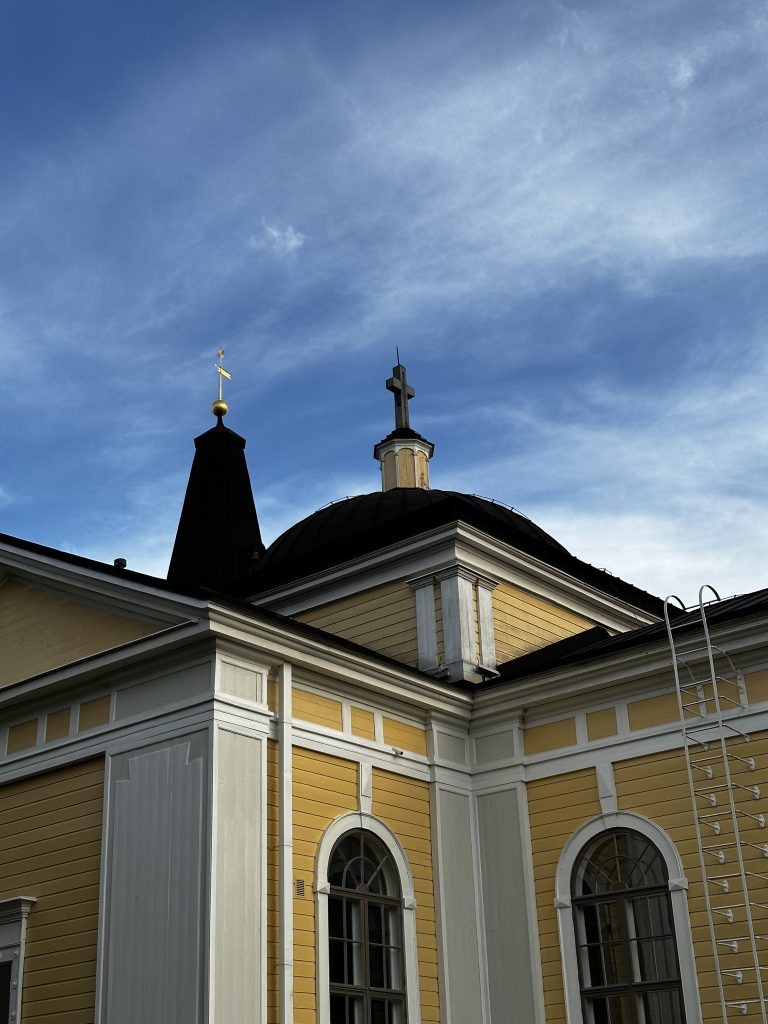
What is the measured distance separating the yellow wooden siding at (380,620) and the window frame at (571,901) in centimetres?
387

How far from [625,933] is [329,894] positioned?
3254mm

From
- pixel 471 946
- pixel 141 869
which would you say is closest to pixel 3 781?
pixel 141 869

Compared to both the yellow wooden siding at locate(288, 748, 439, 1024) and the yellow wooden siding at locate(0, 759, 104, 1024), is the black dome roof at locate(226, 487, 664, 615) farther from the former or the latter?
the yellow wooden siding at locate(0, 759, 104, 1024)

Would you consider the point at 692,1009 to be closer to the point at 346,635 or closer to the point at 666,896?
the point at 666,896

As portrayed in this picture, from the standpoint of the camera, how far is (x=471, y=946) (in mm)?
14805

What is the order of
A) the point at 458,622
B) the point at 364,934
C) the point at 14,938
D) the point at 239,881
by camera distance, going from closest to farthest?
the point at 239,881, the point at 14,938, the point at 364,934, the point at 458,622

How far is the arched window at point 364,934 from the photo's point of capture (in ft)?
43.6

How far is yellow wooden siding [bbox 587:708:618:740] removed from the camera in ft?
48.6

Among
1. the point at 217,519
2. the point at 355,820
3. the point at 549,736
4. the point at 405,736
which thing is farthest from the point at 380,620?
the point at 217,519

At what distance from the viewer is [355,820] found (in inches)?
552

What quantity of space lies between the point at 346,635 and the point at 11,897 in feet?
20.9

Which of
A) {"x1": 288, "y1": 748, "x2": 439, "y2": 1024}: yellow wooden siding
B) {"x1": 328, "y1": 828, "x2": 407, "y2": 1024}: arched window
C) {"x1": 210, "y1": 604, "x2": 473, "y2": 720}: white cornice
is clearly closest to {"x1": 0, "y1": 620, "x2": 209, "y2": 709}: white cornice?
{"x1": 210, "y1": 604, "x2": 473, "y2": 720}: white cornice

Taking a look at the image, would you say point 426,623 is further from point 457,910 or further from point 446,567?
point 457,910

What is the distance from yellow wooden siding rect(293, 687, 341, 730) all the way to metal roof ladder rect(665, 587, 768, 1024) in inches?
145
